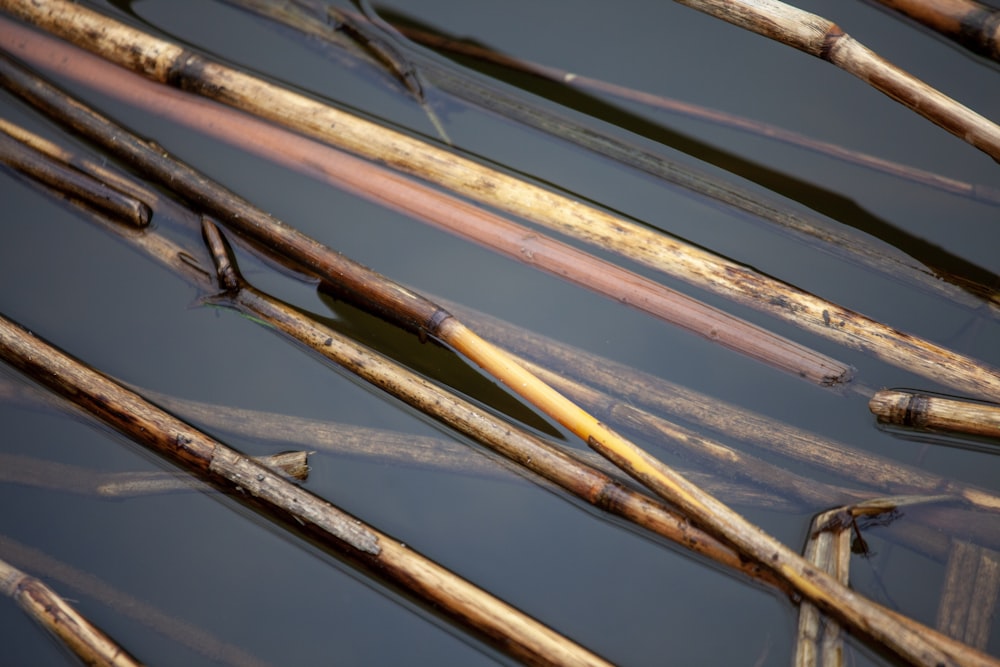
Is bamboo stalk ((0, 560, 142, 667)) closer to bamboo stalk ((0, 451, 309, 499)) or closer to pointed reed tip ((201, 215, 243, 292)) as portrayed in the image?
bamboo stalk ((0, 451, 309, 499))

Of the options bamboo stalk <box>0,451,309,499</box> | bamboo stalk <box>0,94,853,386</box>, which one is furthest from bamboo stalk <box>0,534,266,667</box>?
bamboo stalk <box>0,94,853,386</box>

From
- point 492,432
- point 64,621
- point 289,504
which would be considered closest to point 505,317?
point 492,432

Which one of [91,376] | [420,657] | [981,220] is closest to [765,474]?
[420,657]

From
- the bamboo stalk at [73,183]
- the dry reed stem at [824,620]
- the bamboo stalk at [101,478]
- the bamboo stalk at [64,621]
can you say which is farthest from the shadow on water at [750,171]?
the bamboo stalk at [64,621]

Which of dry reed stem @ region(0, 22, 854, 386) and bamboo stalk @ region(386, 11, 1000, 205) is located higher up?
bamboo stalk @ region(386, 11, 1000, 205)

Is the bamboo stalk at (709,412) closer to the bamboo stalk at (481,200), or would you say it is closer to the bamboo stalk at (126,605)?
the bamboo stalk at (481,200)

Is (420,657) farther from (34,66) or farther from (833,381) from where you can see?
(34,66)
